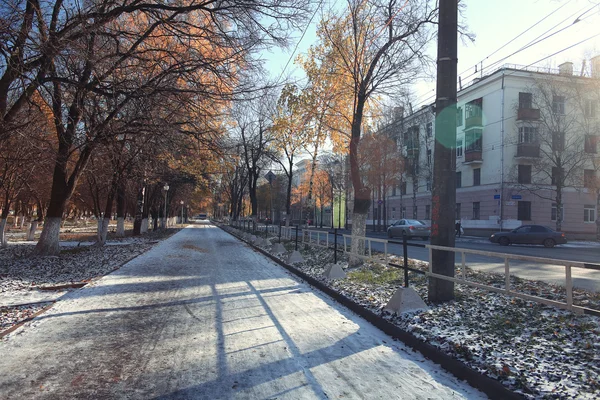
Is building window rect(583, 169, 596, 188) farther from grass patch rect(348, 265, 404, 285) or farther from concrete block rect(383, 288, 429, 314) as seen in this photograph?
concrete block rect(383, 288, 429, 314)

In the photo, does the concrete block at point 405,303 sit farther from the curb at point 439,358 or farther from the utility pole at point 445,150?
the utility pole at point 445,150

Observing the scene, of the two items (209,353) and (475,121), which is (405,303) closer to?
(209,353)

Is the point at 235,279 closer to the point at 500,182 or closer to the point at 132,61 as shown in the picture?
the point at 132,61

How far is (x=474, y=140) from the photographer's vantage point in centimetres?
3588

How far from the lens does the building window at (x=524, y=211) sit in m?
33.6

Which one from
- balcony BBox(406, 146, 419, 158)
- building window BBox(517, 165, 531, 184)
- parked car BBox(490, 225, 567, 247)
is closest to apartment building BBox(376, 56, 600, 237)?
building window BBox(517, 165, 531, 184)

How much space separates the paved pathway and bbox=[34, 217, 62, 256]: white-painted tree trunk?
653cm

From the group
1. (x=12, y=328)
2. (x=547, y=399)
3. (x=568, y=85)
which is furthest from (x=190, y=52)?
(x=568, y=85)

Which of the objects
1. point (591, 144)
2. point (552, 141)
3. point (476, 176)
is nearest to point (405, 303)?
point (552, 141)

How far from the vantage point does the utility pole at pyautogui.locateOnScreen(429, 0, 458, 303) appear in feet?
21.9

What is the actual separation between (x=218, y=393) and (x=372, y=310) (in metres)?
3.58

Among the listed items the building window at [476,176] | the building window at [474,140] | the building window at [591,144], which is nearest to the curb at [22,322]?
the building window at [591,144]

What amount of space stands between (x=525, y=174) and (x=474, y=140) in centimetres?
510

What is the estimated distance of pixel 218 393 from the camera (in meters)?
3.67
